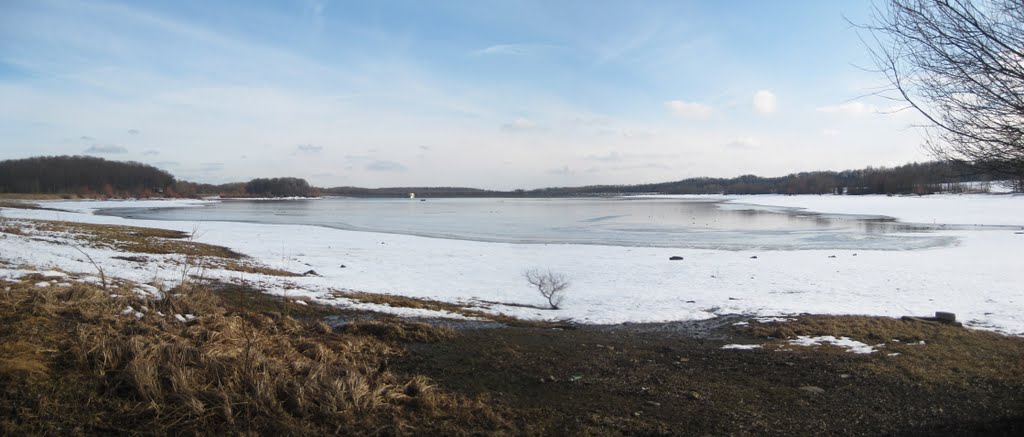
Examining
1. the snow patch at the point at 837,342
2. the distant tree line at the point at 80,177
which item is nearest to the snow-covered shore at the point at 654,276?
the snow patch at the point at 837,342

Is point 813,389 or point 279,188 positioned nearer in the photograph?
point 813,389

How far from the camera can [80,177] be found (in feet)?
466

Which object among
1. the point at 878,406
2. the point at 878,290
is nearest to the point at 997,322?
the point at 878,290

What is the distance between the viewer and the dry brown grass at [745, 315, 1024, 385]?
6.20 metres

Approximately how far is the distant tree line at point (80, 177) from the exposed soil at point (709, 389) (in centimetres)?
14315

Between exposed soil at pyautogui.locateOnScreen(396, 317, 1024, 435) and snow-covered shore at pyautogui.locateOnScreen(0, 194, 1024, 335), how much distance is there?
379 centimetres

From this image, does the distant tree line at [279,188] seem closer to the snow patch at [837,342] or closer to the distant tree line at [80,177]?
the distant tree line at [80,177]

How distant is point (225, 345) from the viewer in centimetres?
486

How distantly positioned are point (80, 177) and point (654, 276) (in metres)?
172

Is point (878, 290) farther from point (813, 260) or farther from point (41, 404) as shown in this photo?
point (41, 404)

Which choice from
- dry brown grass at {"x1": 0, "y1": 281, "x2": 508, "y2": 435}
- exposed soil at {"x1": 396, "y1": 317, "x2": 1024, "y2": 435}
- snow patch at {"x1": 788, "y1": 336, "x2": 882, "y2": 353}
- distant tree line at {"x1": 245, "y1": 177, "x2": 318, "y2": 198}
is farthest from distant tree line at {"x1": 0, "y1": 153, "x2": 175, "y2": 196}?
snow patch at {"x1": 788, "y1": 336, "x2": 882, "y2": 353}

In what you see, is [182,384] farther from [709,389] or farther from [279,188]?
[279,188]

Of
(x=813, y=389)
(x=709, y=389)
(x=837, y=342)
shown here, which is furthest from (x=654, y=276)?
(x=709, y=389)

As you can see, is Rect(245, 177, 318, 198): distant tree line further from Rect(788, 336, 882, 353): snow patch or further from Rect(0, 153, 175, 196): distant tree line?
Rect(788, 336, 882, 353): snow patch
